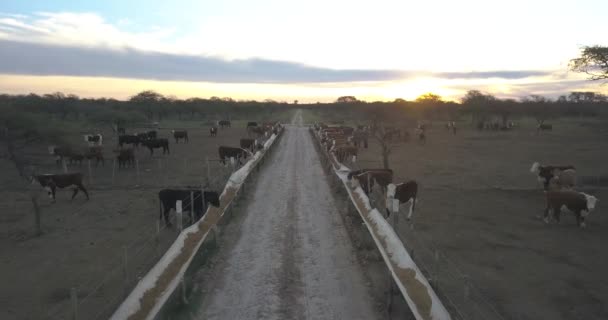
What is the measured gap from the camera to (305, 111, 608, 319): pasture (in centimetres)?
863

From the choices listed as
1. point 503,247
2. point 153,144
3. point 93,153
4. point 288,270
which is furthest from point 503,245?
point 153,144

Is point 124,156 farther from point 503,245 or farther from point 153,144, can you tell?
point 503,245

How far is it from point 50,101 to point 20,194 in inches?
2329

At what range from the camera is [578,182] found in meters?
21.3

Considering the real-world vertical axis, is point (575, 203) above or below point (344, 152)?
below

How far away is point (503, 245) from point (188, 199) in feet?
29.9

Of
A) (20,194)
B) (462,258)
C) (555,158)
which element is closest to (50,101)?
(20,194)

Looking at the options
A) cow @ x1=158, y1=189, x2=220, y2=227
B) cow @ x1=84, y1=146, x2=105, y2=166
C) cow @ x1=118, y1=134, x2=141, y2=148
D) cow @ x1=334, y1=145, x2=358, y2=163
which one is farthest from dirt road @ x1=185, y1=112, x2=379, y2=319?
cow @ x1=118, y1=134, x2=141, y2=148

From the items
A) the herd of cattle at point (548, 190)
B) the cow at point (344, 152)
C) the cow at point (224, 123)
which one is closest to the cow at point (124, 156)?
the cow at point (344, 152)

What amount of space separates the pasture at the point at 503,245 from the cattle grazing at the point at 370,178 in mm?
507

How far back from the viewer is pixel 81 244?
12125 millimetres

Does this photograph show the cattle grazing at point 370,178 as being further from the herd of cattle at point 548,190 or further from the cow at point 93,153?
the cow at point 93,153

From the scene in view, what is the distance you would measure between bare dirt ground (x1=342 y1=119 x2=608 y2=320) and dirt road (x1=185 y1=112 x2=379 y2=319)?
5.32 ft

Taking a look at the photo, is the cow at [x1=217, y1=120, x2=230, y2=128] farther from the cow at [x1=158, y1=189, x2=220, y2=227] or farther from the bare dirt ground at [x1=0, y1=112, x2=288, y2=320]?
the cow at [x1=158, y1=189, x2=220, y2=227]
